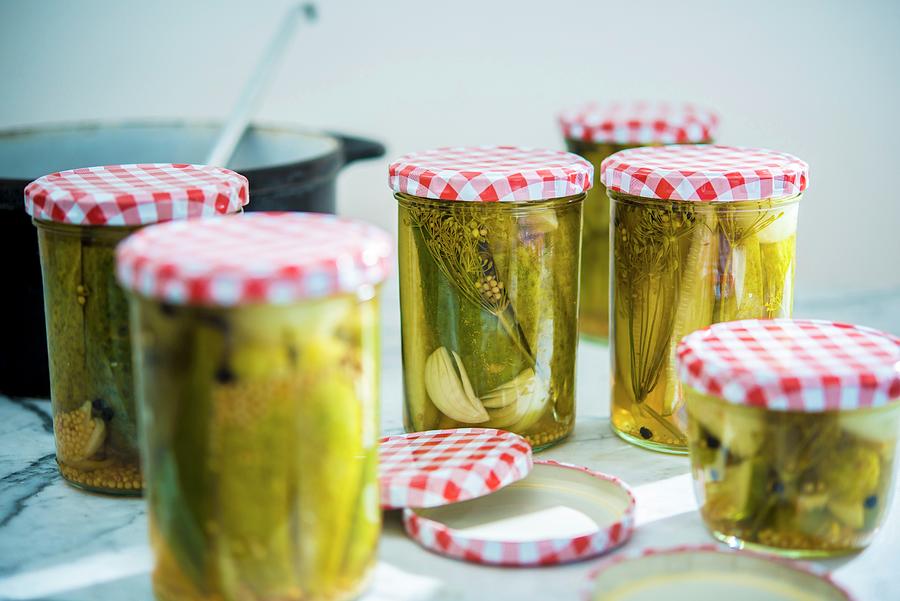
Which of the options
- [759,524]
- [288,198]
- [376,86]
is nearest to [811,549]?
[759,524]

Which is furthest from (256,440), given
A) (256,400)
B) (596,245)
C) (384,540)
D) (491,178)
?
(596,245)

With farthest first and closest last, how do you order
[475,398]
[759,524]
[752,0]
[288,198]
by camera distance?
[752,0]
[288,198]
[475,398]
[759,524]

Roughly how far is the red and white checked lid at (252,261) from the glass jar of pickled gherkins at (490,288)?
17 centimetres

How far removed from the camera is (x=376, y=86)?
1.41 m

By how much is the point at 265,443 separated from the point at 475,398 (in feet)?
0.92

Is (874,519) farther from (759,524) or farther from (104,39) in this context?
(104,39)

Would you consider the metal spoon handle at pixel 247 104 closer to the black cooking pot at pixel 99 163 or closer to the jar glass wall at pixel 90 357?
the black cooking pot at pixel 99 163

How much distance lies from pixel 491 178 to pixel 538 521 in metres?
0.24

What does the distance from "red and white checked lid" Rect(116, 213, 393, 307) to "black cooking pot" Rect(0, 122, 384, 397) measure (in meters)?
0.29

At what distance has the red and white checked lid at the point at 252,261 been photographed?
0.57 meters

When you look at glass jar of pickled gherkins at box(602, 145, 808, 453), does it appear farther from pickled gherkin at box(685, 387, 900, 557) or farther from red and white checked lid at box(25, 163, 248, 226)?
red and white checked lid at box(25, 163, 248, 226)

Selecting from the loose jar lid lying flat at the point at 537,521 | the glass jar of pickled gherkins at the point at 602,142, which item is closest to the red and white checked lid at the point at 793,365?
the loose jar lid lying flat at the point at 537,521

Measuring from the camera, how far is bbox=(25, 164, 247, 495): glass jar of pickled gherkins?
741 mm

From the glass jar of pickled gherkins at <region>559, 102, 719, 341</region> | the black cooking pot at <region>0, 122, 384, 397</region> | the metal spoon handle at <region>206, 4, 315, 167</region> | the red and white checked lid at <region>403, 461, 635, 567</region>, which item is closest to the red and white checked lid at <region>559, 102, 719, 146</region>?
the glass jar of pickled gherkins at <region>559, 102, 719, 341</region>
